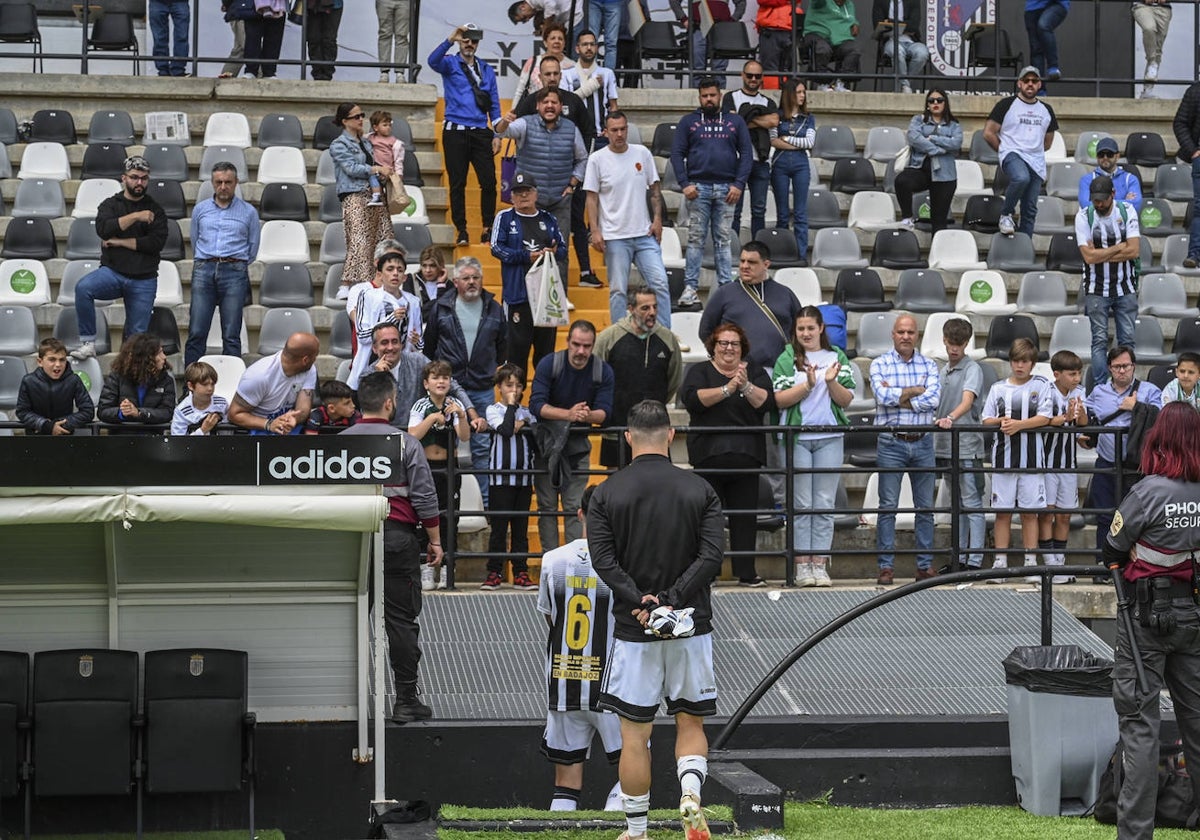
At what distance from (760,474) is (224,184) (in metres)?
4.84

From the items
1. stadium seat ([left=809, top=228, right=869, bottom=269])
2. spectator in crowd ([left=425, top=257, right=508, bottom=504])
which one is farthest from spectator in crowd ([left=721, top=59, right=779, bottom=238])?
spectator in crowd ([left=425, top=257, right=508, bottom=504])

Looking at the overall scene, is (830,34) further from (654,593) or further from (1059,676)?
(654,593)

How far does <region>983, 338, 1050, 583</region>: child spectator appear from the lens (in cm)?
1286

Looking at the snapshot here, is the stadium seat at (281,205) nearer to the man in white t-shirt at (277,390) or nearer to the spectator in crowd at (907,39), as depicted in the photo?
the man in white t-shirt at (277,390)

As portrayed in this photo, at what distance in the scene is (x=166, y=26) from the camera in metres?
18.6

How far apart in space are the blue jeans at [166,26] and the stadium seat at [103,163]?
4.79ft

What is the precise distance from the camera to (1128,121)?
66.9ft

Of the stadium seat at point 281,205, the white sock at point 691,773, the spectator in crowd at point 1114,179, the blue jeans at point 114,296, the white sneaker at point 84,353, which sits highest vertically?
the spectator in crowd at point 1114,179

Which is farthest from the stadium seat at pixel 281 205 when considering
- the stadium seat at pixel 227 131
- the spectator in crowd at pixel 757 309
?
the spectator in crowd at pixel 757 309

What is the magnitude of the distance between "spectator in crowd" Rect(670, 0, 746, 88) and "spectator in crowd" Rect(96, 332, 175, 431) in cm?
856

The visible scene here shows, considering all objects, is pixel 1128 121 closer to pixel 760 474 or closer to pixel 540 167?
pixel 540 167

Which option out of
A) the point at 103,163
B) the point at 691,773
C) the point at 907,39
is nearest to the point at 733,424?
the point at 691,773

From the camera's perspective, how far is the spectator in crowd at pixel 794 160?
55.2 ft

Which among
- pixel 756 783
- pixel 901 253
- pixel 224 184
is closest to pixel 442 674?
pixel 756 783
